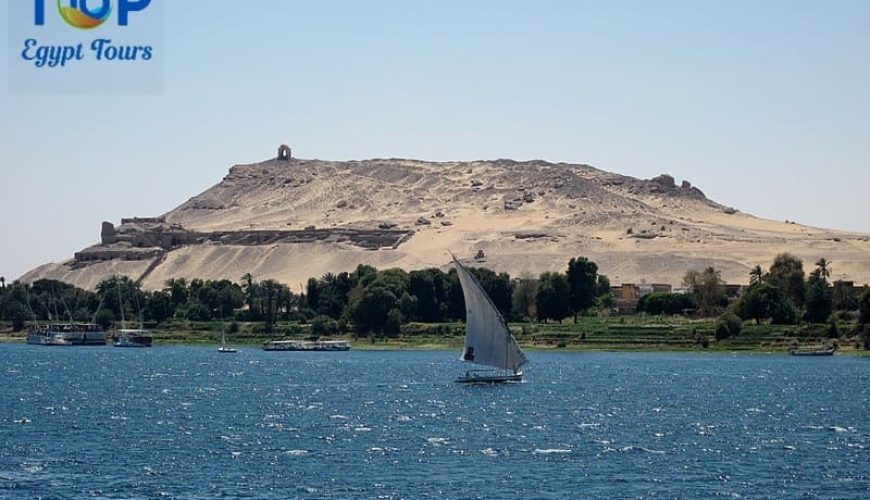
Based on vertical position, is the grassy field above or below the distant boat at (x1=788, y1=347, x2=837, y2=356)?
above

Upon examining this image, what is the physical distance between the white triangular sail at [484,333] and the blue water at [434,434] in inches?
71.2

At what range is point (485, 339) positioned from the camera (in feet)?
274

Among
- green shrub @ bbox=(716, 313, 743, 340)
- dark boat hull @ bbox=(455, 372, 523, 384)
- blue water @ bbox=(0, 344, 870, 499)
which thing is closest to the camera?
blue water @ bbox=(0, 344, 870, 499)

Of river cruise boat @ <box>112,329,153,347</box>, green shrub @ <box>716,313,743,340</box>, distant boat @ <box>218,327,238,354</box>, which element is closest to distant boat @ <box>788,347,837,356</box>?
green shrub @ <box>716,313,743,340</box>

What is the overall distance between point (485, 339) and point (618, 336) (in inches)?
1745

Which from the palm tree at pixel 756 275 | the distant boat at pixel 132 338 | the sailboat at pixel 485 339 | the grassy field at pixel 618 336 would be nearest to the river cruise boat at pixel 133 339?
the distant boat at pixel 132 338

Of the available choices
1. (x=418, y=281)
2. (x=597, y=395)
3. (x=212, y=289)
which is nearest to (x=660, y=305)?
(x=418, y=281)

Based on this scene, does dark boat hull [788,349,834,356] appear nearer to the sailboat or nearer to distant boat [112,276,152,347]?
the sailboat

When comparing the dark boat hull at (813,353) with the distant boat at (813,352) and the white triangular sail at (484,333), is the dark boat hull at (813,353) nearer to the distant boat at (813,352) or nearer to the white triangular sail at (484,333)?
the distant boat at (813,352)

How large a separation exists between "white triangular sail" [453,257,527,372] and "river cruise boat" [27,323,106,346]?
76399 millimetres

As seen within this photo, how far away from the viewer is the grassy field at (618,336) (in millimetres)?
121938

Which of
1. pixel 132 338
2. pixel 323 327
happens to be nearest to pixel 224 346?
pixel 323 327

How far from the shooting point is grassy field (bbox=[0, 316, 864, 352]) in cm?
12194

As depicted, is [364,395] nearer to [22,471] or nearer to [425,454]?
[425,454]
